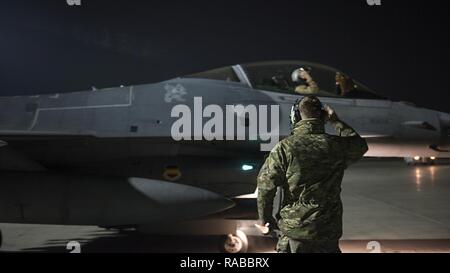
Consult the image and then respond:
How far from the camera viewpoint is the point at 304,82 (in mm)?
6891

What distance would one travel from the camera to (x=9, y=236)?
7.84 metres

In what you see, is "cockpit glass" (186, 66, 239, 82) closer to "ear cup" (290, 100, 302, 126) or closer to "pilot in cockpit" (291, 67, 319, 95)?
"pilot in cockpit" (291, 67, 319, 95)

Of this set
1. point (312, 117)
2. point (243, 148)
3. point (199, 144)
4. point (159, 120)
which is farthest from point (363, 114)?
point (312, 117)

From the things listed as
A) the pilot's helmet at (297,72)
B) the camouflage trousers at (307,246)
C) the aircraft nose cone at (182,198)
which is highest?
the pilot's helmet at (297,72)

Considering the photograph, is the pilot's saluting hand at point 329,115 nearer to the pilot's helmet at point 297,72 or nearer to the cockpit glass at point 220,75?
the pilot's helmet at point 297,72

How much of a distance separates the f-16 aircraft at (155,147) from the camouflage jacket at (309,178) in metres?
2.84

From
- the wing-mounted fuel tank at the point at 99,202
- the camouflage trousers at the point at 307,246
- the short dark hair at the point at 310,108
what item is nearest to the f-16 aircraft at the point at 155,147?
the wing-mounted fuel tank at the point at 99,202

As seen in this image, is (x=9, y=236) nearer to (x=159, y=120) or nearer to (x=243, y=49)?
(x=159, y=120)

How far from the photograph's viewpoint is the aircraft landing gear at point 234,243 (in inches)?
254

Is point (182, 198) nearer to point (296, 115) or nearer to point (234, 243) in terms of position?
point (234, 243)

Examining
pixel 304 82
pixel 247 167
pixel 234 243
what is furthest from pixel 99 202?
pixel 304 82

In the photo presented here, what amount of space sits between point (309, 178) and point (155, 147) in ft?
11.9
